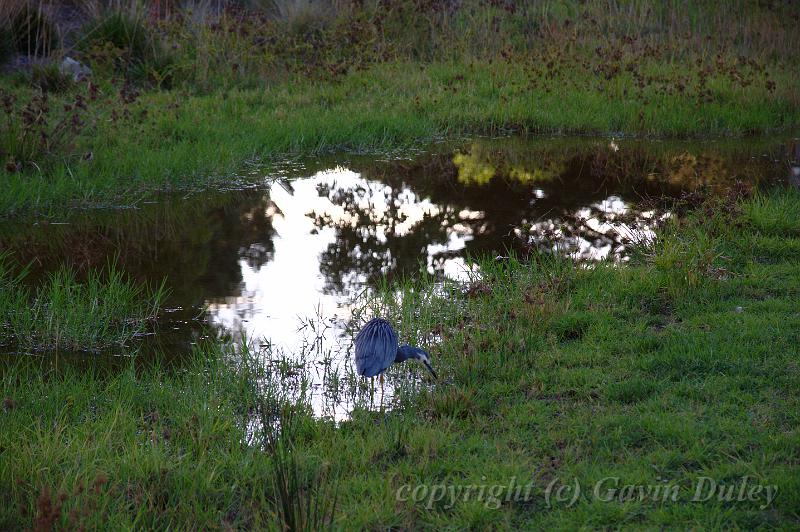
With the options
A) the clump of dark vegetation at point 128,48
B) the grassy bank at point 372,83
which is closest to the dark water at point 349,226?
the grassy bank at point 372,83

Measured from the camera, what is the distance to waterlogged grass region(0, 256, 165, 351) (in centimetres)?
480

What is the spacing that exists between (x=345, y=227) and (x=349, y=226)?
44 mm

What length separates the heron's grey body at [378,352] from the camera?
13.5 feet

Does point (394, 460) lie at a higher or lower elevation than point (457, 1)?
lower

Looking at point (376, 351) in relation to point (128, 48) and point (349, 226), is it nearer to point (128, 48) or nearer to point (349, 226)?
point (349, 226)

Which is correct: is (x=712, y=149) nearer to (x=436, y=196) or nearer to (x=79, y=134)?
(x=436, y=196)

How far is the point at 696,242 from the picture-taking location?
19.2 ft

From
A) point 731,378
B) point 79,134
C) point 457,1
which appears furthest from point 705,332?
point 457,1

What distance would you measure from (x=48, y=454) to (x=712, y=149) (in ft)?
30.3

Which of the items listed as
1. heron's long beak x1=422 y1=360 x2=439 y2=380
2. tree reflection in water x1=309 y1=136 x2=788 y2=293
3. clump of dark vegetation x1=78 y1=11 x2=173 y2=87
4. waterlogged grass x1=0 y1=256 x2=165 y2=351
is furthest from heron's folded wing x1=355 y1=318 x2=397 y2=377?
clump of dark vegetation x1=78 y1=11 x2=173 y2=87

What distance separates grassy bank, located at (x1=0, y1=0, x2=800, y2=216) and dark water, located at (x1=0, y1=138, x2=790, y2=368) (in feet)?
2.34

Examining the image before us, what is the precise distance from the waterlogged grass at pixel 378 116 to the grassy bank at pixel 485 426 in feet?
12.8

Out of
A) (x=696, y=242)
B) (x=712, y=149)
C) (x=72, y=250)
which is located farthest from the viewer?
(x=712, y=149)

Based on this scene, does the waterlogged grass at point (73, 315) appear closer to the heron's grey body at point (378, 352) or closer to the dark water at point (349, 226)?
the dark water at point (349, 226)
